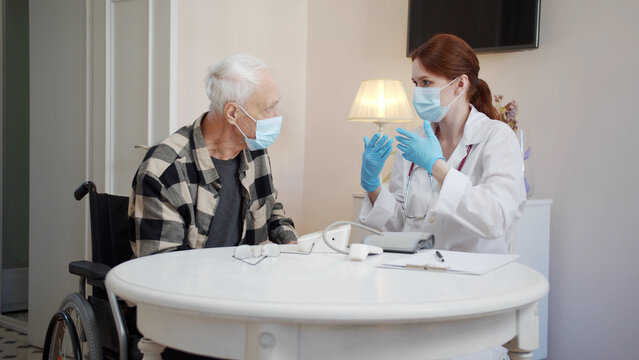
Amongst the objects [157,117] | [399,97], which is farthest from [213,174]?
[399,97]

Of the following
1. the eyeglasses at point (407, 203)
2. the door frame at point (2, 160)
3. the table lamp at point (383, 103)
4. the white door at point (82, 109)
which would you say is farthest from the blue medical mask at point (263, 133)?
the door frame at point (2, 160)

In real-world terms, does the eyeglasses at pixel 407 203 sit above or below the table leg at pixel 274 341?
above

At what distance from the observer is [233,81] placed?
5.87 ft

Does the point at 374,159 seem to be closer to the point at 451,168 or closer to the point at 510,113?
the point at 451,168

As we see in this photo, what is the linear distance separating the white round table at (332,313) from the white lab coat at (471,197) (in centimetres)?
49

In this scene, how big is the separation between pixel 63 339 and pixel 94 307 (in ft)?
0.64

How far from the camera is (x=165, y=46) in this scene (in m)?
2.55

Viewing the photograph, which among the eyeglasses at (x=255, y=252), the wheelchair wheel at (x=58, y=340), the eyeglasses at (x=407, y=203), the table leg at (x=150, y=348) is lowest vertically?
the wheelchair wheel at (x=58, y=340)

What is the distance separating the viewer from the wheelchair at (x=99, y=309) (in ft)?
4.85

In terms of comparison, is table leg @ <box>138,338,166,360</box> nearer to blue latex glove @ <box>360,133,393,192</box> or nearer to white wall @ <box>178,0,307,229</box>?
blue latex glove @ <box>360,133,393,192</box>

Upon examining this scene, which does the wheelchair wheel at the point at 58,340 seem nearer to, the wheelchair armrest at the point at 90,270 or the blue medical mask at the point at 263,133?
the wheelchair armrest at the point at 90,270

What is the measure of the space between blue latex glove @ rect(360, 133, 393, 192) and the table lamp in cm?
96

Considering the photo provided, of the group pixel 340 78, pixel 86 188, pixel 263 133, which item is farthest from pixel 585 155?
pixel 86 188

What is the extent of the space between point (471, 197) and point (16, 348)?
257 centimetres
